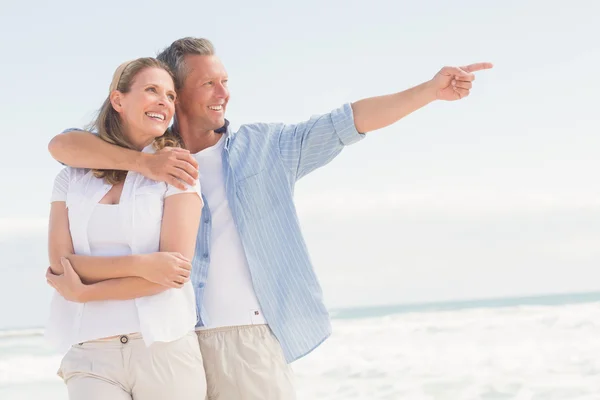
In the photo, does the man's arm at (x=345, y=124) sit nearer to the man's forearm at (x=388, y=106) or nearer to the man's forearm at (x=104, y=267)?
the man's forearm at (x=388, y=106)

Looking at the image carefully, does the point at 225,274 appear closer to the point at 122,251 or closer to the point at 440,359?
the point at 122,251

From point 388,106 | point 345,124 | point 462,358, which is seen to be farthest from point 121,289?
point 462,358

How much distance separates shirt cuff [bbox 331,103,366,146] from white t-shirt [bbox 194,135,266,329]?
1.43 feet

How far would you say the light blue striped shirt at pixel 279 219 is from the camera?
8.35ft

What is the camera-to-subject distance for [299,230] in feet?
8.70

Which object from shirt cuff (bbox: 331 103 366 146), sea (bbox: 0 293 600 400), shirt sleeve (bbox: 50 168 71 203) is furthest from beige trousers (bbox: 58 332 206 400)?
sea (bbox: 0 293 600 400)

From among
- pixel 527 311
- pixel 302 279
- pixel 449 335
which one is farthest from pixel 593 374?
pixel 302 279

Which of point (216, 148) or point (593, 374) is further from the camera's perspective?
point (593, 374)

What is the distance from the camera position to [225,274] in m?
2.55

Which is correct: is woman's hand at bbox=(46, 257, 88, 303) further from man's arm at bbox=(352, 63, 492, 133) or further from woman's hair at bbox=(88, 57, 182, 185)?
man's arm at bbox=(352, 63, 492, 133)

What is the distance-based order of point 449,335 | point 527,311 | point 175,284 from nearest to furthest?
point 175,284 → point 449,335 → point 527,311

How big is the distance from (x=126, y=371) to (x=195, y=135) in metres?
1.03

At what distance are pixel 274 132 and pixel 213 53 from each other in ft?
1.31

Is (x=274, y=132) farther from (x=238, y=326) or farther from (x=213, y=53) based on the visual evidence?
(x=238, y=326)
